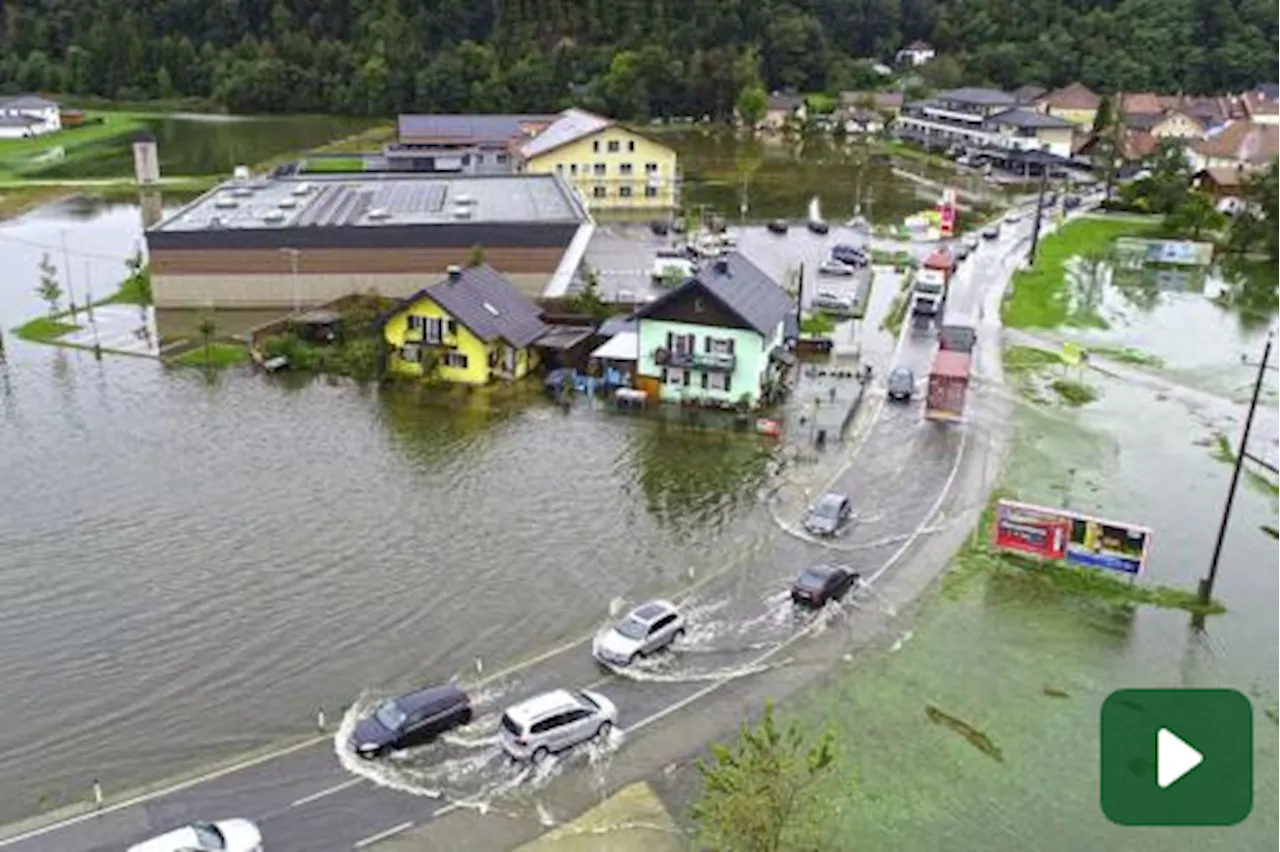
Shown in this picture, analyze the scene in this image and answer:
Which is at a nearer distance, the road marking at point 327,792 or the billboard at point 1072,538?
the road marking at point 327,792

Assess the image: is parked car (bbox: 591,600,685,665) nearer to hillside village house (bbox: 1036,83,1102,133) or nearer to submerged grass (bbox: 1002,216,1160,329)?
submerged grass (bbox: 1002,216,1160,329)

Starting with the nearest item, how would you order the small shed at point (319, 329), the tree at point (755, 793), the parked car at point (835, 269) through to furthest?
the tree at point (755, 793)
the small shed at point (319, 329)
the parked car at point (835, 269)

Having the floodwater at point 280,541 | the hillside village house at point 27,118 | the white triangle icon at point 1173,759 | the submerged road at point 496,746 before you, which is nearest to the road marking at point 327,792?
the submerged road at point 496,746

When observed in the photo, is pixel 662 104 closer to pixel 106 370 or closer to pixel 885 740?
pixel 106 370

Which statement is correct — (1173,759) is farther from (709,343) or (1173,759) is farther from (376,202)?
(376,202)

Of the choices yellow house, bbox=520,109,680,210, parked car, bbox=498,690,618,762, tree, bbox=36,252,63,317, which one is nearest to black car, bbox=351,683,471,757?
parked car, bbox=498,690,618,762

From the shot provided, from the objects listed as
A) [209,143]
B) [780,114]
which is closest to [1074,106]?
[780,114]

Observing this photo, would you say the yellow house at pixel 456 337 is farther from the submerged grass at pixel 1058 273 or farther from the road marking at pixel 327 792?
the submerged grass at pixel 1058 273
